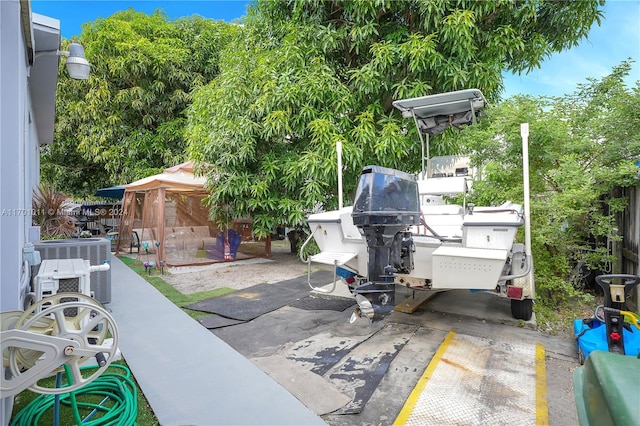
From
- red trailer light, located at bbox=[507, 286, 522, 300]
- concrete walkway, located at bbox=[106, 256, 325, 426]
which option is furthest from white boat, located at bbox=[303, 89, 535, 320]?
concrete walkway, located at bbox=[106, 256, 325, 426]

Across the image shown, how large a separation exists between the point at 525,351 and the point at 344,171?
4.96m

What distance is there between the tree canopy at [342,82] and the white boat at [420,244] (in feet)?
7.89

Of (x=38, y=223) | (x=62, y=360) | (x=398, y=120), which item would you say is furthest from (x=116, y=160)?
(x=62, y=360)

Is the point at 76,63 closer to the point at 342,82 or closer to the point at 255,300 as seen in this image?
the point at 255,300

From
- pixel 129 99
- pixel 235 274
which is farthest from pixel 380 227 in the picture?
pixel 129 99

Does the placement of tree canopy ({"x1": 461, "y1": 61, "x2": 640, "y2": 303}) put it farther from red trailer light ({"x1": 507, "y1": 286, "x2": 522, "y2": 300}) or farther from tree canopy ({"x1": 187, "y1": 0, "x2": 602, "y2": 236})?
tree canopy ({"x1": 187, "y1": 0, "x2": 602, "y2": 236})

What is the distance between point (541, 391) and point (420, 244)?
1625mm

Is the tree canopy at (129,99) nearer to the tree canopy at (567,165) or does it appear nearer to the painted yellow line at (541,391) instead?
the tree canopy at (567,165)

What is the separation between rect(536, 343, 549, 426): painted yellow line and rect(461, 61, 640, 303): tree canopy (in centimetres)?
160

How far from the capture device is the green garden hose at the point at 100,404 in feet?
7.36

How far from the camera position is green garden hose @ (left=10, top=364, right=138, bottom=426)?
2.24 meters

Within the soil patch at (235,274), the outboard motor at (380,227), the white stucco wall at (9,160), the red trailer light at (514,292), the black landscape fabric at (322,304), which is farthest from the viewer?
the soil patch at (235,274)

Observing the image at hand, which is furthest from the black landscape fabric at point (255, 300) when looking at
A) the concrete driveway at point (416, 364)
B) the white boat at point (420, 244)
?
the white boat at point (420, 244)

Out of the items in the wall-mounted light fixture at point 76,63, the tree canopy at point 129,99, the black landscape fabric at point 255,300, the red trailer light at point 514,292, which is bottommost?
the black landscape fabric at point 255,300
